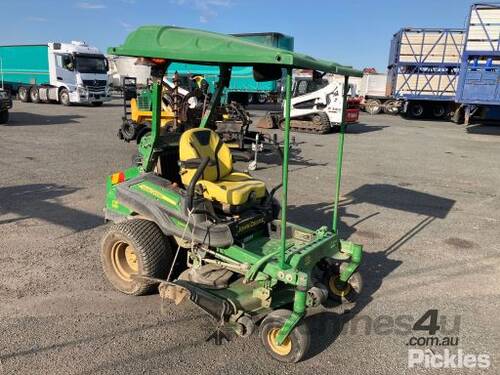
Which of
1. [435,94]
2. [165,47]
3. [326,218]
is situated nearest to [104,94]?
[435,94]

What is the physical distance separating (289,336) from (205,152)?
2.04m

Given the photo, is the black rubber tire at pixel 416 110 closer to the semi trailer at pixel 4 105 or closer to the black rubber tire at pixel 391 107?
the black rubber tire at pixel 391 107

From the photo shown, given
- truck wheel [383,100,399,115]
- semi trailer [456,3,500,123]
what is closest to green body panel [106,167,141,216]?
semi trailer [456,3,500,123]

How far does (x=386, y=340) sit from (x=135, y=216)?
252 centimetres

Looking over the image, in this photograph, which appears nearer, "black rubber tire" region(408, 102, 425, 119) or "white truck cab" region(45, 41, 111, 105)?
"white truck cab" region(45, 41, 111, 105)

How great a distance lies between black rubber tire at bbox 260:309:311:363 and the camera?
311 cm

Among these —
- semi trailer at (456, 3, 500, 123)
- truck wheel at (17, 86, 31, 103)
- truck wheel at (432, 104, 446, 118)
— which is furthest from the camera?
truck wheel at (17, 86, 31, 103)

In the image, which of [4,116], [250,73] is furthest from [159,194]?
[250,73]

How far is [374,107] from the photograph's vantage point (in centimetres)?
2859

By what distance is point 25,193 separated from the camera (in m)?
7.09

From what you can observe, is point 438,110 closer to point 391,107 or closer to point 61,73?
point 391,107

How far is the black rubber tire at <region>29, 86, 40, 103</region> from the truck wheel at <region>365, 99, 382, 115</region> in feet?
67.4

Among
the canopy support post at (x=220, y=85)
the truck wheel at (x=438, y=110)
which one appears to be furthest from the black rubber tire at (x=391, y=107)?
the canopy support post at (x=220, y=85)

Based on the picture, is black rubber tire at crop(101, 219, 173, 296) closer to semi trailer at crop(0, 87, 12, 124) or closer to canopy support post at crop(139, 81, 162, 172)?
canopy support post at crop(139, 81, 162, 172)
